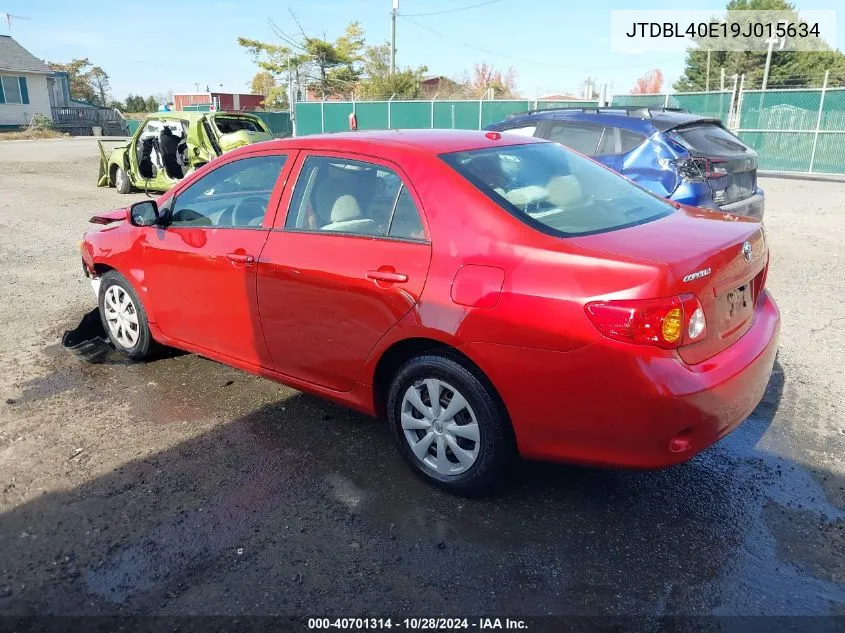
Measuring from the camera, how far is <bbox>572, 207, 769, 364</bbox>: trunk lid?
107 inches

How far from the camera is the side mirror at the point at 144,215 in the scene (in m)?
4.42

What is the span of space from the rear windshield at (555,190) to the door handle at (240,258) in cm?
125

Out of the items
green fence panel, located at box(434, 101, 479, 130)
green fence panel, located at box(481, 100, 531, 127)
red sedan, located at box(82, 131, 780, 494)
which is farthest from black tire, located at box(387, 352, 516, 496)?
green fence panel, located at box(434, 101, 479, 130)

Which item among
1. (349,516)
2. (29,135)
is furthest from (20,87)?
(349,516)

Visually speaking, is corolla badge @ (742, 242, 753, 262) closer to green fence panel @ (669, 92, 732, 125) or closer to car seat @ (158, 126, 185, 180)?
car seat @ (158, 126, 185, 180)

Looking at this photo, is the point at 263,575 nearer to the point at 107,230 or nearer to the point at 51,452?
the point at 51,452

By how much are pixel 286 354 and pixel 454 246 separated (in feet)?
4.30

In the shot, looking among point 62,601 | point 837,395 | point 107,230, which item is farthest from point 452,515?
point 107,230

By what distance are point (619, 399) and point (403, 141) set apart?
5.81 ft

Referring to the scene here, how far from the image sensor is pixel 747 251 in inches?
122

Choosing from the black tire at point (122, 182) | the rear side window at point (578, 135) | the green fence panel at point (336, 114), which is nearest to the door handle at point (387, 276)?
the rear side window at point (578, 135)

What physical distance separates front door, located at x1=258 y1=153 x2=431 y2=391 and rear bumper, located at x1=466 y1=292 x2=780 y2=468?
56cm

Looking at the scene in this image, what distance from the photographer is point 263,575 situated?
2775 millimetres

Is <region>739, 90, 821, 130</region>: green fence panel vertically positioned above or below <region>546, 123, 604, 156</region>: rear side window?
above
